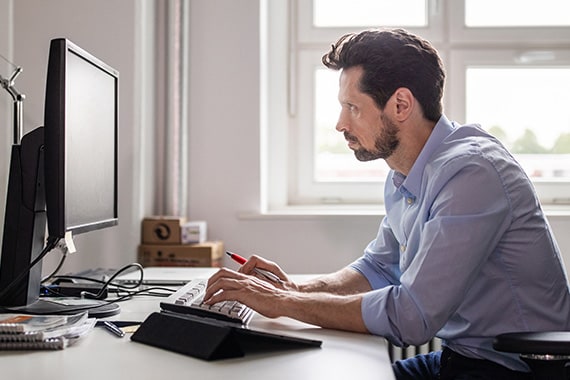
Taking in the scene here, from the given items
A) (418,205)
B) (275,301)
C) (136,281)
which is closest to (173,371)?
(275,301)

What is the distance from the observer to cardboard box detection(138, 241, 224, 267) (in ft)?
9.48

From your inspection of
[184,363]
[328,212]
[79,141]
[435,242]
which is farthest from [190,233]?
[184,363]

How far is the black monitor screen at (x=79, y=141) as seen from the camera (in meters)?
1.36

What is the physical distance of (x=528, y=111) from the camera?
11.3 feet

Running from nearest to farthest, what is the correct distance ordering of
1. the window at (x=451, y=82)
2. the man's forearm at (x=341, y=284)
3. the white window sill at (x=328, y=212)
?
the man's forearm at (x=341, y=284)
the white window sill at (x=328, y=212)
the window at (x=451, y=82)

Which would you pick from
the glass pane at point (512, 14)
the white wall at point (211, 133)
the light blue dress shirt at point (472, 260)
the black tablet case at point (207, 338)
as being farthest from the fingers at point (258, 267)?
the glass pane at point (512, 14)

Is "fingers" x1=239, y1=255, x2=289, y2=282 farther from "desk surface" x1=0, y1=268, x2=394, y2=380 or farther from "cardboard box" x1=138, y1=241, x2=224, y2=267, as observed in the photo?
"cardboard box" x1=138, y1=241, x2=224, y2=267

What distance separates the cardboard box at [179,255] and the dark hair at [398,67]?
1.35 m

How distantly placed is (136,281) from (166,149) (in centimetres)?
114

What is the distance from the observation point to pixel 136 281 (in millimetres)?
2055

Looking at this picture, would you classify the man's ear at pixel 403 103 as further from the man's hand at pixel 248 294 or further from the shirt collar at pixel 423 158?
the man's hand at pixel 248 294

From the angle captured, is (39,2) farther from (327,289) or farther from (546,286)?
(546,286)

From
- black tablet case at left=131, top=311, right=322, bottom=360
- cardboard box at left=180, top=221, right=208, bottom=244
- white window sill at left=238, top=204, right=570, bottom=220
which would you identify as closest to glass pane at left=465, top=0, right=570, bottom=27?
white window sill at left=238, top=204, right=570, bottom=220

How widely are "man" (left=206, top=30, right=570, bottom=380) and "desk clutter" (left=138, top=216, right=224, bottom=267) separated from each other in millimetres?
1134
